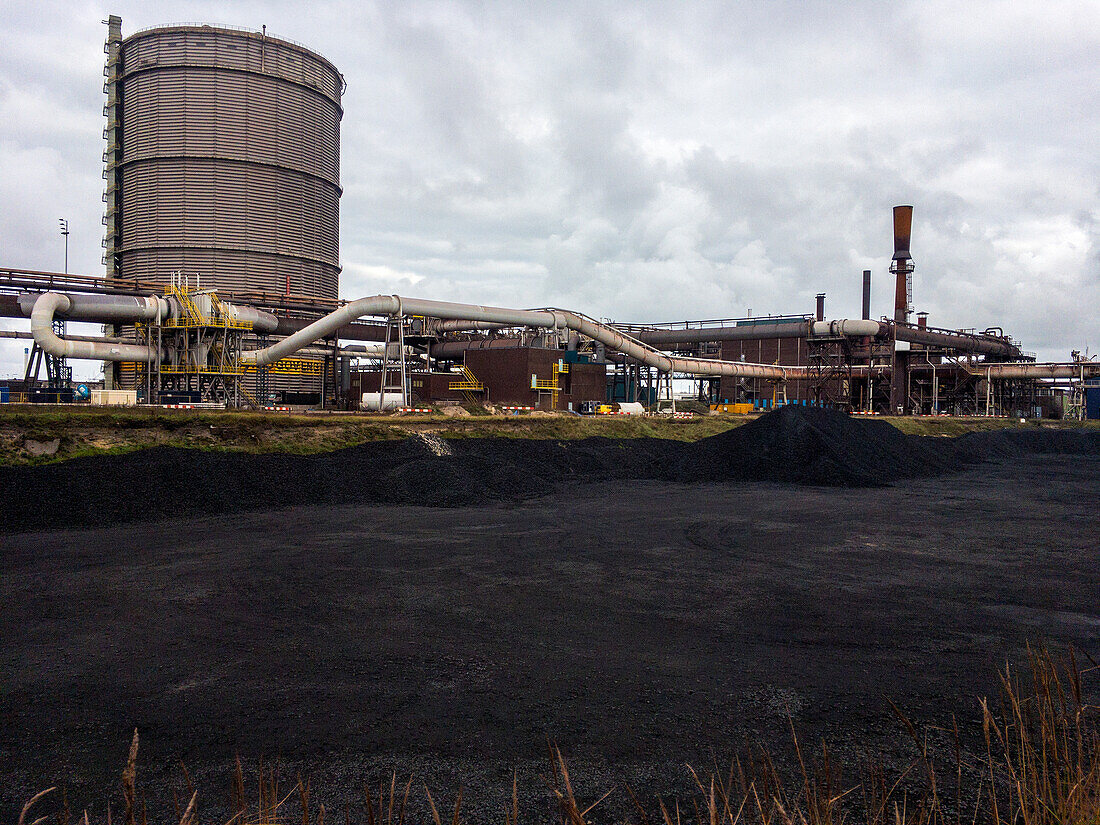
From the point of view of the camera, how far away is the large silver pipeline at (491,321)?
3475 cm

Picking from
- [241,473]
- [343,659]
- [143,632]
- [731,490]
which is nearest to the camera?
[343,659]

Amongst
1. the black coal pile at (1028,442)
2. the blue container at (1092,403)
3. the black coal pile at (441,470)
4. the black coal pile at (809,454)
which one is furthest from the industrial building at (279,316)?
the black coal pile at (809,454)

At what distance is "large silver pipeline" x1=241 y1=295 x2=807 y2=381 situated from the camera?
114 feet

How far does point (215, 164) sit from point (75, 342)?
58.7 ft

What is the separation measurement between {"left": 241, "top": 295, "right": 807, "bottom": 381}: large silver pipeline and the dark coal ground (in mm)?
15410

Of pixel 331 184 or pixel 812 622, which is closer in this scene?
pixel 812 622

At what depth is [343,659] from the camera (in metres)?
7.94

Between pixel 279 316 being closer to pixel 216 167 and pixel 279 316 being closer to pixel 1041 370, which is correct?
pixel 216 167

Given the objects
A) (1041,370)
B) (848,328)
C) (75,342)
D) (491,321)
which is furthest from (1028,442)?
(75,342)

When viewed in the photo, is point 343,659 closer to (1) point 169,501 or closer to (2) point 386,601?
(2) point 386,601

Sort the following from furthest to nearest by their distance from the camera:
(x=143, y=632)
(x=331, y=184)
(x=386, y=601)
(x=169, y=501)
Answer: (x=331, y=184) < (x=169, y=501) < (x=386, y=601) < (x=143, y=632)

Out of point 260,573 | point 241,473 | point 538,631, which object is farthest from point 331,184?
point 538,631

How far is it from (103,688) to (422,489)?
13.5 meters

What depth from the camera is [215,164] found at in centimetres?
4497
